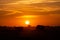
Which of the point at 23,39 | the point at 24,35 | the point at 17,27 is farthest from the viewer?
the point at 17,27

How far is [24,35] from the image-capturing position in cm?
2952

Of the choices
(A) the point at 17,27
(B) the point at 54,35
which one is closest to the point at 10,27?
→ (A) the point at 17,27

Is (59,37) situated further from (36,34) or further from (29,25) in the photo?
(29,25)

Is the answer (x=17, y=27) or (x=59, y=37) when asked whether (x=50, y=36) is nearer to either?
(x=59, y=37)

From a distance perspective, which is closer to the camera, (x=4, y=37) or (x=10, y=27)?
(x=4, y=37)

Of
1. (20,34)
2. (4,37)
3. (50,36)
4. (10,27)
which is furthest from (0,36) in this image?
(10,27)

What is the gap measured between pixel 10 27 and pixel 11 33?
21.6ft

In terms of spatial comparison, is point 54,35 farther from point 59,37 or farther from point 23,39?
point 23,39

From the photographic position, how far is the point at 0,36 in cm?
2888

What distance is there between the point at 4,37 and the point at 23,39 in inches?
94.3

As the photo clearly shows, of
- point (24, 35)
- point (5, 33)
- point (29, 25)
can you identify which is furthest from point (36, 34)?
point (29, 25)

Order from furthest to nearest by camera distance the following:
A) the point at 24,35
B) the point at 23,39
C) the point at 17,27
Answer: the point at 17,27, the point at 24,35, the point at 23,39

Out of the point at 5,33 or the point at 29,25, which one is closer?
the point at 5,33

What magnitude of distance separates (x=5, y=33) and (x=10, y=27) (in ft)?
22.3
